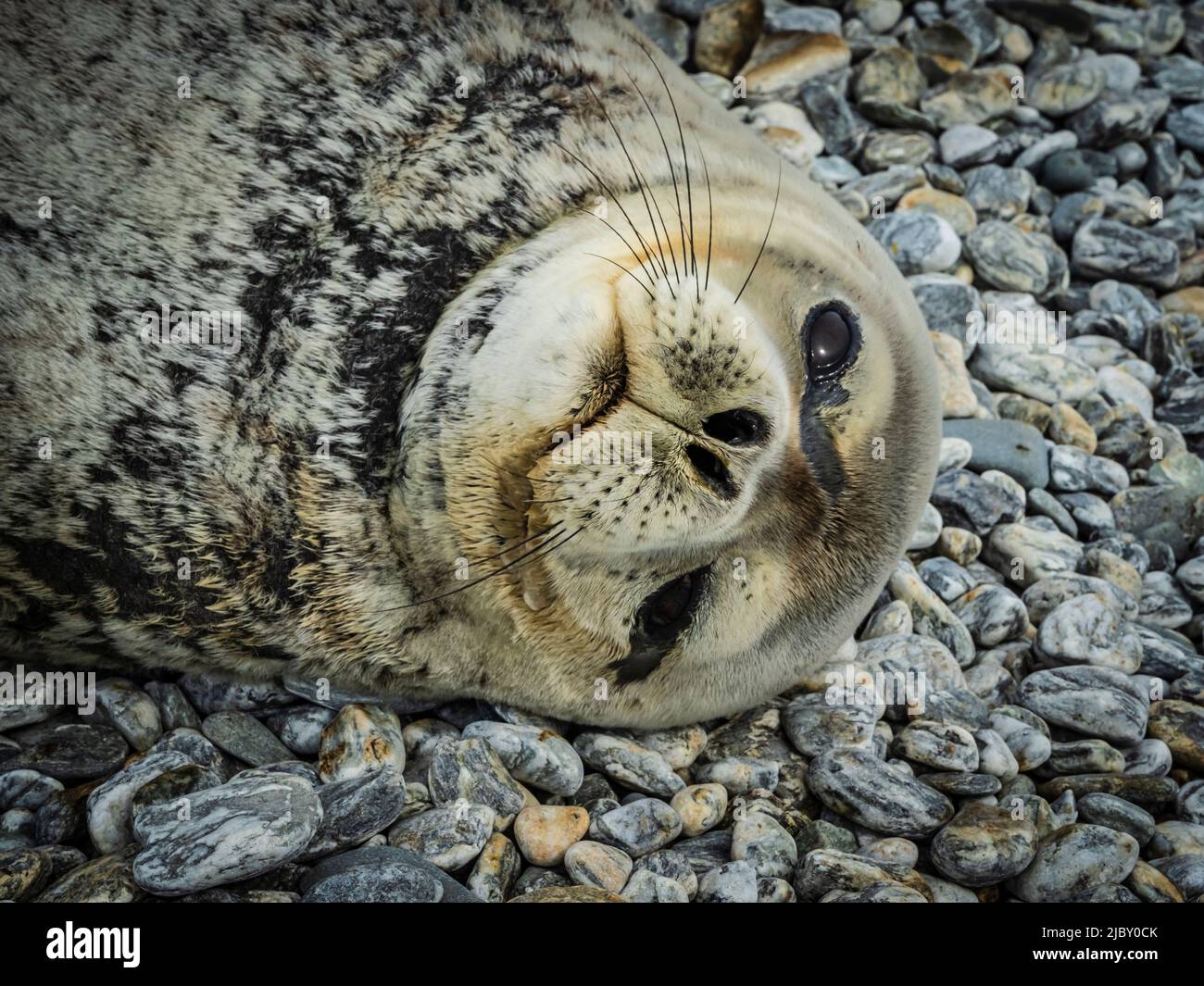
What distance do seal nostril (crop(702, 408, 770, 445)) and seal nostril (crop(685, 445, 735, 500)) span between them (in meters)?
0.04

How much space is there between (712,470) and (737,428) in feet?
0.28

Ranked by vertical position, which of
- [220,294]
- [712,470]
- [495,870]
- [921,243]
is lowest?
[495,870]

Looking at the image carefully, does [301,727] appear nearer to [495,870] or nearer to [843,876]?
[495,870]

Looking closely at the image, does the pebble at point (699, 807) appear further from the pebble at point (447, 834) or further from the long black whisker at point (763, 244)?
the long black whisker at point (763, 244)

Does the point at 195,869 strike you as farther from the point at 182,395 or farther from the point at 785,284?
the point at 785,284

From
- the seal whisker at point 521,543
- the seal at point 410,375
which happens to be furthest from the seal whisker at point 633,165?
the seal whisker at point 521,543

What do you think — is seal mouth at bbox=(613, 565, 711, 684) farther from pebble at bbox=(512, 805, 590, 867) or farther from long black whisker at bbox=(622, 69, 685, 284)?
long black whisker at bbox=(622, 69, 685, 284)

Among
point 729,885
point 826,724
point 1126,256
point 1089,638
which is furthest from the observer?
point 1126,256

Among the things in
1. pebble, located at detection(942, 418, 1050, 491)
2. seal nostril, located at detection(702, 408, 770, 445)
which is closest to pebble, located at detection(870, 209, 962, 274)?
pebble, located at detection(942, 418, 1050, 491)

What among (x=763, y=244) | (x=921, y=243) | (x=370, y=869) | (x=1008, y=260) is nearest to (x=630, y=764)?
(x=370, y=869)

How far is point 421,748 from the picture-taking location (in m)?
2.44

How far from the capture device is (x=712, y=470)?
2.08m

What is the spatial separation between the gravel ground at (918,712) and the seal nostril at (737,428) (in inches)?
30.1

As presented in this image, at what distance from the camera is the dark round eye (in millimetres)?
2250
